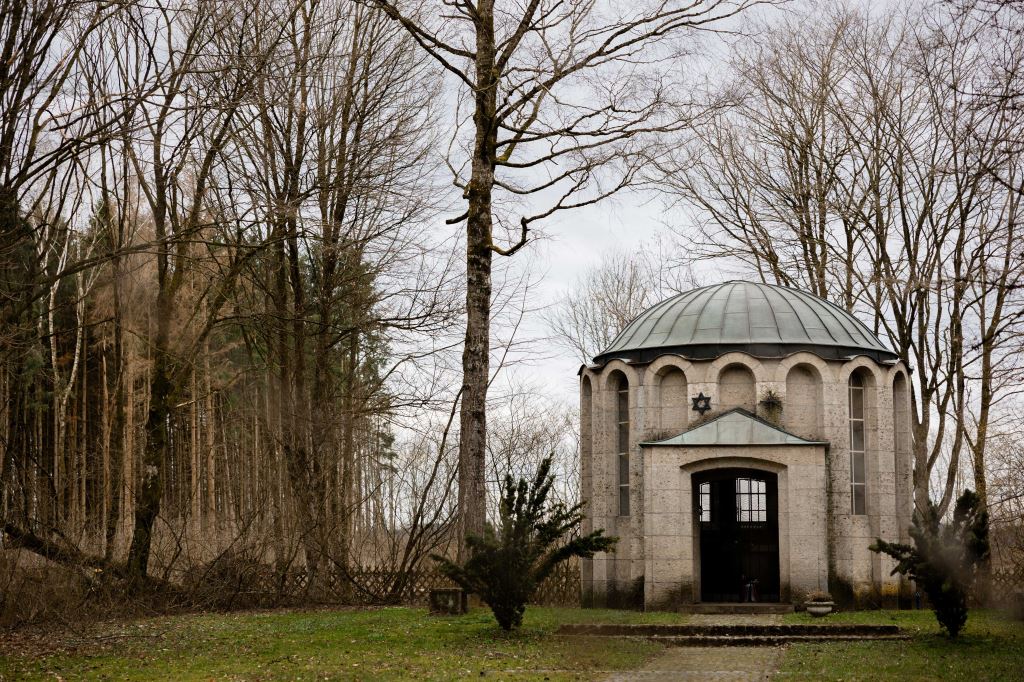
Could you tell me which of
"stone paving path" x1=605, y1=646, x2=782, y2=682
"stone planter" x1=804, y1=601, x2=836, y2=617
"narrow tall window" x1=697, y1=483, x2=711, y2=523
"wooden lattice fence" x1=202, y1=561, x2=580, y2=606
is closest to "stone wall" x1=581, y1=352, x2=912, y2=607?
"stone planter" x1=804, y1=601, x2=836, y2=617

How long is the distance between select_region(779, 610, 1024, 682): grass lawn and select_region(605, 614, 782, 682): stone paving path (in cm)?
30

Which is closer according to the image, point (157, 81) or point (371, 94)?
point (157, 81)

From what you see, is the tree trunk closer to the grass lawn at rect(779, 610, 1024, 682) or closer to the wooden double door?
the wooden double door

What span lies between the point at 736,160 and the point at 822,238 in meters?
3.16

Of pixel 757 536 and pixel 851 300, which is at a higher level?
pixel 851 300

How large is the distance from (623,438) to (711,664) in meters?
9.38

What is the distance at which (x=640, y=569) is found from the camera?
22.1 m

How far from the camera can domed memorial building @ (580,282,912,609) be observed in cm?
2089

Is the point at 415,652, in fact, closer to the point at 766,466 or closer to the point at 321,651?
the point at 321,651

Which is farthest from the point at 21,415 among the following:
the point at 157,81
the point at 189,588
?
the point at 157,81

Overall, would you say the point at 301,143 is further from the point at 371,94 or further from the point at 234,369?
the point at 234,369

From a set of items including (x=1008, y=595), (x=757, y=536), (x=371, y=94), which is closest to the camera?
(x=1008, y=595)

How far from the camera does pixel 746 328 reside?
22.5 metres

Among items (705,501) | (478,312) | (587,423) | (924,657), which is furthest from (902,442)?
(924,657)
